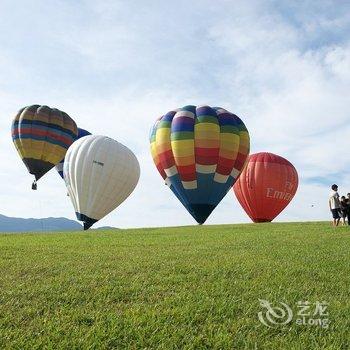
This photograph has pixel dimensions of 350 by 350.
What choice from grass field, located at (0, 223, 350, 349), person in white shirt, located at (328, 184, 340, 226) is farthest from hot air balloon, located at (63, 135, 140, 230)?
grass field, located at (0, 223, 350, 349)

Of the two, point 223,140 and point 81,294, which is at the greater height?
point 223,140

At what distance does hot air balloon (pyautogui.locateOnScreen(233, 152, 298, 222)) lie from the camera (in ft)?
120

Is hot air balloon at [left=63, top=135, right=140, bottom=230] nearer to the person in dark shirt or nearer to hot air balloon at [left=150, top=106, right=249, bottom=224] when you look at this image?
hot air balloon at [left=150, top=106, right=249, bottom=224]

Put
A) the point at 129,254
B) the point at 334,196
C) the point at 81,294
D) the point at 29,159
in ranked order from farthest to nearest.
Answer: the point at 29,159, the point at 334,196, the point at 129,254, the point at 81,294

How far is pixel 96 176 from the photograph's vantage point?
33.0m

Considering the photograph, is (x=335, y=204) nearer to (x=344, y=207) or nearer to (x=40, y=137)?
(x=344, y=207)

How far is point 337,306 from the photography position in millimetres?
5754

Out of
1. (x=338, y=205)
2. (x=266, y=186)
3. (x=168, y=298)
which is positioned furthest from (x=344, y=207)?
(x=266, y=186)

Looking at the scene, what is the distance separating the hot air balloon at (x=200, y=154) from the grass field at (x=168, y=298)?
2196 centimetres

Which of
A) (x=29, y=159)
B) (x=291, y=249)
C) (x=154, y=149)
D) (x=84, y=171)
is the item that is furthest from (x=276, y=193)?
(x=291, y=249)

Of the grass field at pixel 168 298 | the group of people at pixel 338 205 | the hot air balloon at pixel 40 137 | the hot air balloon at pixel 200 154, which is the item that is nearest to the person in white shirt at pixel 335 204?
the group of people at pixel 338 205

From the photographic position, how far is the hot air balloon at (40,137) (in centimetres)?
3978

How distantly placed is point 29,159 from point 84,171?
9.89 metres

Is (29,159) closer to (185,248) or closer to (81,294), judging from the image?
(185,248)
